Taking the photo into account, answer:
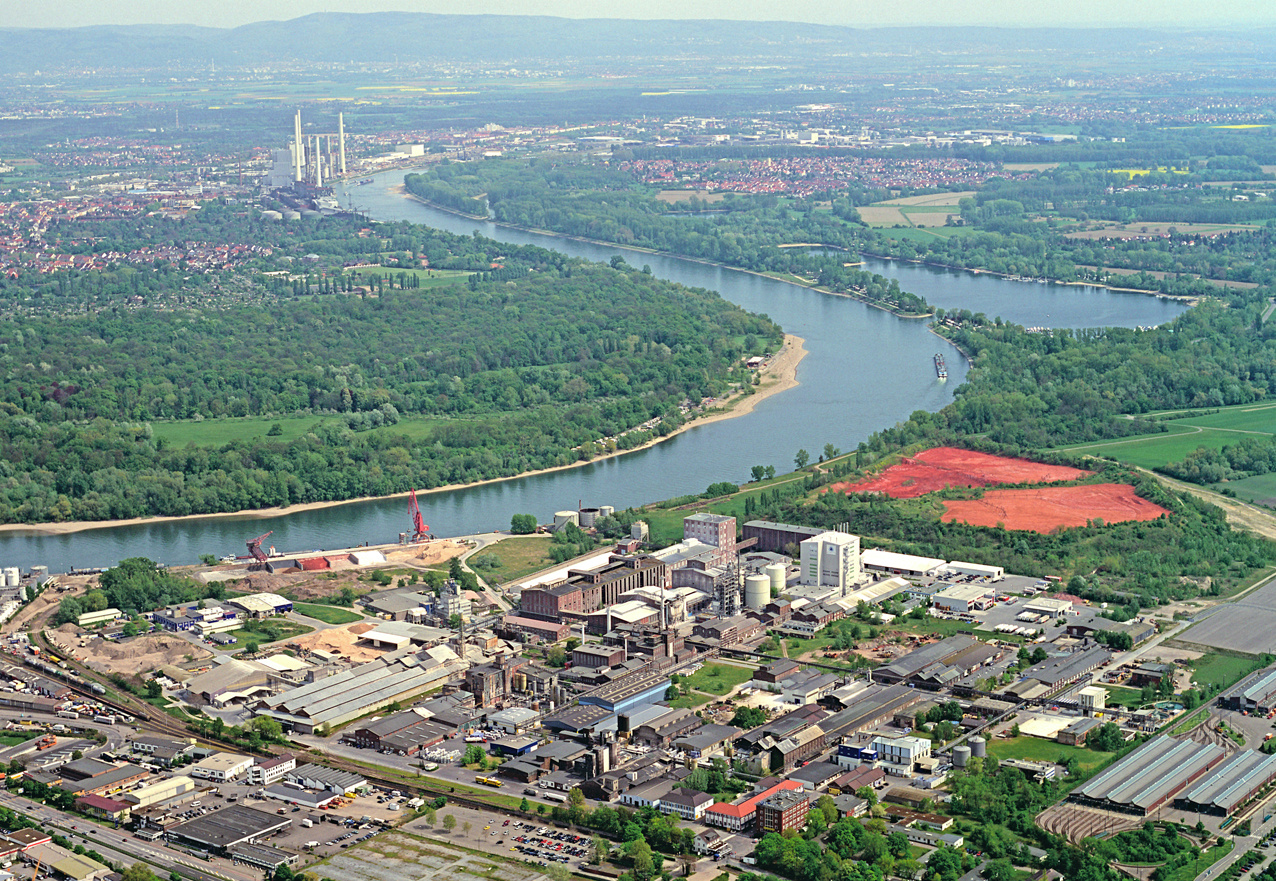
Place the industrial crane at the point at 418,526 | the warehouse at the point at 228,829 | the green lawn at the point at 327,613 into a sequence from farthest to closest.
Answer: the industrial crane at the point at 418,526 < the green lawn at the point at 327,613 < the warehouse at the point at 228,829

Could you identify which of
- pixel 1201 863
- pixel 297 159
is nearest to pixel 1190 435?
pixel 1201 863

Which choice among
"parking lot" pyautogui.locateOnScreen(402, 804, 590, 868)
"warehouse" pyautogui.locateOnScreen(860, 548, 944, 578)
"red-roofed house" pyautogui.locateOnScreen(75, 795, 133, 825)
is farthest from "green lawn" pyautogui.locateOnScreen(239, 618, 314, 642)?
"warehouse" pyautogui.locateOnScreen(860, 548, 944, 578)

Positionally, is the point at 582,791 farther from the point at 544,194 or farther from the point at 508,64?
the point at 508,64

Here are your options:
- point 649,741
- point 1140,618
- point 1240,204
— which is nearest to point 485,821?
point 649,741

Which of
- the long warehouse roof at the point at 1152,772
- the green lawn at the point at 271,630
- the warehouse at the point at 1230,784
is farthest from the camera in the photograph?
the green lawn at the point at 271,630

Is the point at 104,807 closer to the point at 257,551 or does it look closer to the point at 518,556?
the point at 257,551

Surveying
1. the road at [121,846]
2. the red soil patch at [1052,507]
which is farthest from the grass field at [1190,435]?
the road at [121,846]

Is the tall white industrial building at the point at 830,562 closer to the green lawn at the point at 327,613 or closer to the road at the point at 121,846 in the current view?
the green lawn at the point at 327,613
